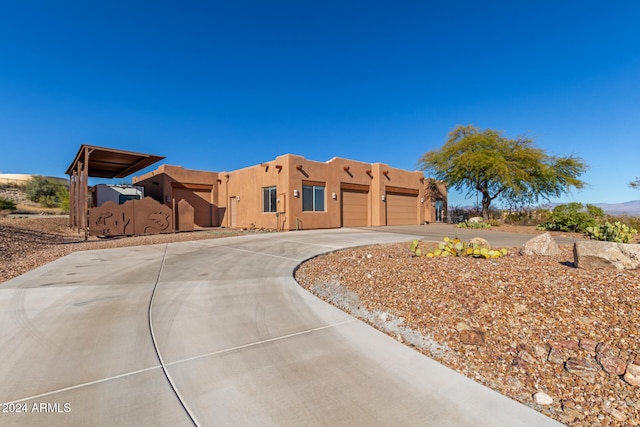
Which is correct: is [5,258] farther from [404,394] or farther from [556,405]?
[556,405]

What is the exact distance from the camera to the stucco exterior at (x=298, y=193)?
16.0 meters

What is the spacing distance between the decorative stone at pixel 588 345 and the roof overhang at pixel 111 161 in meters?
16.6

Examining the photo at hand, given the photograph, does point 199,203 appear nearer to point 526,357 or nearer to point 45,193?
point 526,357

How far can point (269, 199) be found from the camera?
674 inches

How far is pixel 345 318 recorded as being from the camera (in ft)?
11.7

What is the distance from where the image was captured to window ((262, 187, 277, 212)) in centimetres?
1675

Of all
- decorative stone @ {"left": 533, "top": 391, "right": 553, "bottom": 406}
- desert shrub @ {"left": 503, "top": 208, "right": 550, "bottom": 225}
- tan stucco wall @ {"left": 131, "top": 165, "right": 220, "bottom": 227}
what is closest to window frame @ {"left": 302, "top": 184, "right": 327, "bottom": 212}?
tan stucco wall @ {"left": 131, "top": 165, "right": 220, "bottom": 227}

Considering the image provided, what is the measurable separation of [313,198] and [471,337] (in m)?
14.2

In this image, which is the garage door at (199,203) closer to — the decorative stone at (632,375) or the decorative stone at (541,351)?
the decorative stone at (541,351)

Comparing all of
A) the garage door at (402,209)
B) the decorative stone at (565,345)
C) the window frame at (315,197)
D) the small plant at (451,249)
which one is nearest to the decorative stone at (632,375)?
the decorative stone at (565,345)

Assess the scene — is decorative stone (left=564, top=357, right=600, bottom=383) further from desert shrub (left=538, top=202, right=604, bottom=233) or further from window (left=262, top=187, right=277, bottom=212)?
window (left=262, top=187, right=277, bottom=212)

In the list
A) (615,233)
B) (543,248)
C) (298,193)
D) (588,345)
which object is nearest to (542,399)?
(588,345)

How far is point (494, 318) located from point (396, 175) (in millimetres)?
18637

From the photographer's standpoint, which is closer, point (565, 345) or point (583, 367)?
point (583, 367)
